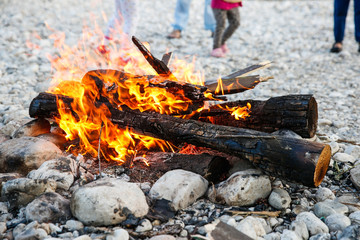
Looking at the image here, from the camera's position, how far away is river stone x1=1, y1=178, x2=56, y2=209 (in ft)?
9.15

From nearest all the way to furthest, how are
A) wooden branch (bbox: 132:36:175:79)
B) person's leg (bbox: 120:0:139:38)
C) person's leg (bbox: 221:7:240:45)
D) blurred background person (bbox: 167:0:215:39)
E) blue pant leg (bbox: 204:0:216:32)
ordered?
wooden branch (bbox: 132:36:175:79)
person's leg (bbox: 120:0:139:38)
person's leg (bbox: 221:7:240:45)
blue pant leg (bbox: 204:0:216:32)
blurred background person (bbox: 167:0:215:39)

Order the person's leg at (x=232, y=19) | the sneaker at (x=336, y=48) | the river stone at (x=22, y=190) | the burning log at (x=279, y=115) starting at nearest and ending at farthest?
the river stone at (x=22, y=190), the burning log at (x=279, y=115), the person's leg at (x=232, y=19), the sneaker at (x=336, y=48)

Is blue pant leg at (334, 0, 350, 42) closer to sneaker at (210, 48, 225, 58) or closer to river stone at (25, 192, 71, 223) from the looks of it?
sneaker at (210, 48, 225, 58)

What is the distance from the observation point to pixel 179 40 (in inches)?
349

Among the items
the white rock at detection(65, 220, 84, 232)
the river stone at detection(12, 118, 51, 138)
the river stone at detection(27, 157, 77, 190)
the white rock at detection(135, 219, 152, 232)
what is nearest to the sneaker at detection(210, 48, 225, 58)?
the river stone at detection(12, 118, 51, 138)

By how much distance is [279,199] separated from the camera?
9.43 ft

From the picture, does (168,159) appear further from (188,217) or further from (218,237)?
(218,237)

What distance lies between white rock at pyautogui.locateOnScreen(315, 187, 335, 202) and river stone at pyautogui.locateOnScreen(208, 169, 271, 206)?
1.55ft

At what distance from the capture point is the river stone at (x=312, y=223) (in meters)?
2.60

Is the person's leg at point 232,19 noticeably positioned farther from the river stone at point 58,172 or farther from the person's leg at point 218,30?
the river stone at point 58,172

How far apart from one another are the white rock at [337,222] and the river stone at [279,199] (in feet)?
1.06

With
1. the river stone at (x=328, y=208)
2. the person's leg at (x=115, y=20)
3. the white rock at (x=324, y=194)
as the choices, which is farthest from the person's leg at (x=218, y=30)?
the river stone at (x=328, y=208)

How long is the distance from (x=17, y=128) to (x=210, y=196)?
2.47 meters

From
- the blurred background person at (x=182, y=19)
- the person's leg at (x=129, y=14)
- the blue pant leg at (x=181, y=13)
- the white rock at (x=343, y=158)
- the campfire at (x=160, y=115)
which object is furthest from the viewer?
the blue pant leg at (x=181, y=13)
